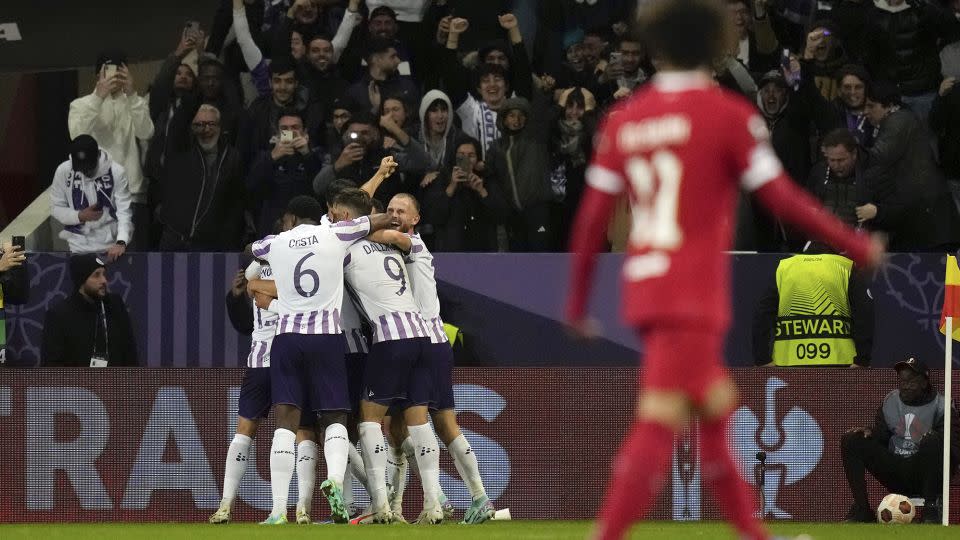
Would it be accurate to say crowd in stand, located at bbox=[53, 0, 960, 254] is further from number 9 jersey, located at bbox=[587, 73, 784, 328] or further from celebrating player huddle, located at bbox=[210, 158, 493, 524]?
number 9 jersey, located at bbox=[587, 73, 784, 328]

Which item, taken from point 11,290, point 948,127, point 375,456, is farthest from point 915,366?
point 11,290

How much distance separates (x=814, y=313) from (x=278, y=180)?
462 centimetres

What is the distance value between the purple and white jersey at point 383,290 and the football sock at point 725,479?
611 centimetres

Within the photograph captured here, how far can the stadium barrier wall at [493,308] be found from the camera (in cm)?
1362

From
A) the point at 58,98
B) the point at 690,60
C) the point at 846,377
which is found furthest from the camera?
the point at 58,98

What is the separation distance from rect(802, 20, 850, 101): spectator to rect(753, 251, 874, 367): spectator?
2.24 metres

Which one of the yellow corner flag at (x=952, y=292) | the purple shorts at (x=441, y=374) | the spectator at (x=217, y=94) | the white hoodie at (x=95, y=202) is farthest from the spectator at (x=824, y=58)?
the white hoodie at (x=95, y=202)

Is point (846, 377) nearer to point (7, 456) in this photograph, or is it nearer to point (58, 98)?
point (7, 456)

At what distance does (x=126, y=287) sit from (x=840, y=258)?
578cm

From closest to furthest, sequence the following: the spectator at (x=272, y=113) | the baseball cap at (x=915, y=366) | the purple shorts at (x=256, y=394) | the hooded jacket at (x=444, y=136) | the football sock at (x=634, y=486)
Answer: the football sock at (x=634, y=486), the purple shorts at (x=256, y=394), the baseball cap at (x=915, y=366), the hooded jacket at (x=444, y=136), the spectator at (x=272, y=113)

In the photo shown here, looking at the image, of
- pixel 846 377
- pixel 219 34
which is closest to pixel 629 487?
pixel 846 377

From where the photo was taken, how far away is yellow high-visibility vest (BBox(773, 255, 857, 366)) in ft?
42.6

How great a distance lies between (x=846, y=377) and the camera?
42.5 ft

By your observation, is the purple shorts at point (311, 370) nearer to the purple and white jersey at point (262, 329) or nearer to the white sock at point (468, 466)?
the purple and white jersey at point (262, 329)
